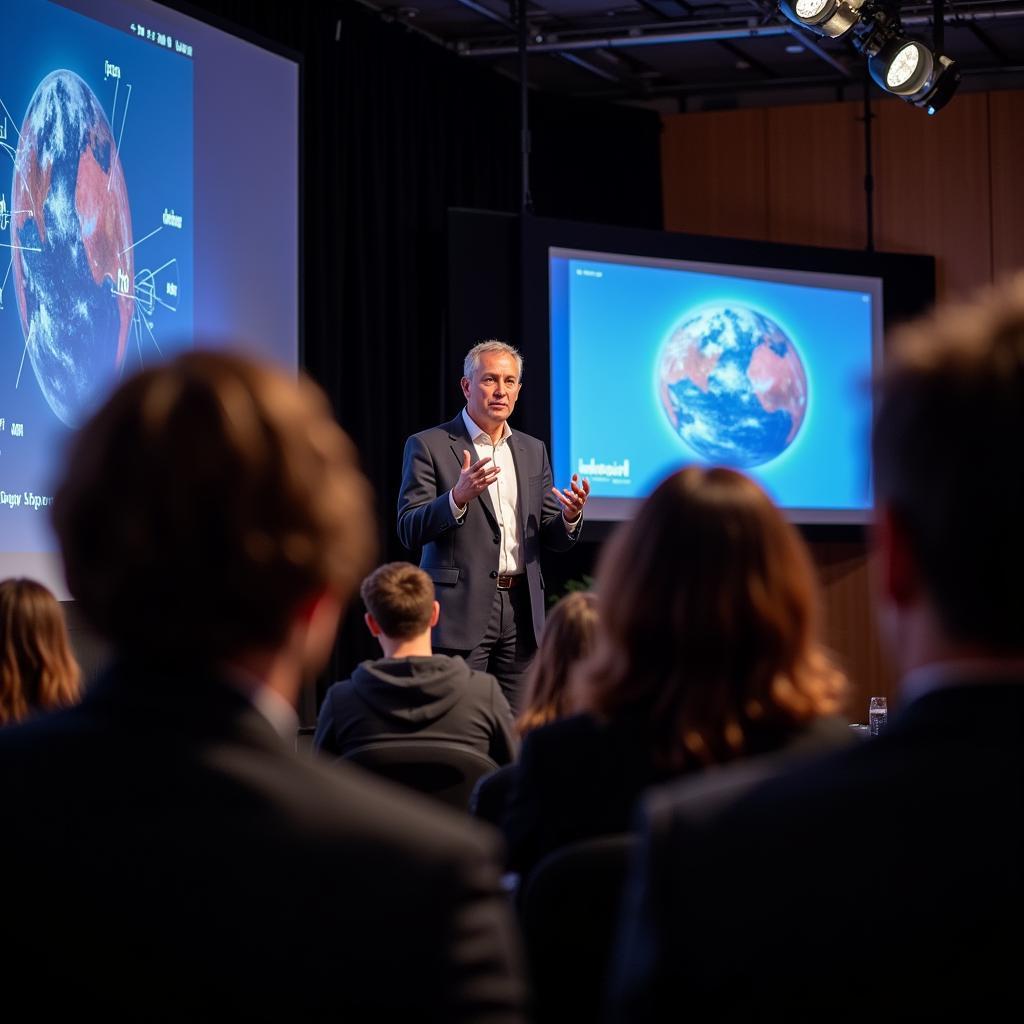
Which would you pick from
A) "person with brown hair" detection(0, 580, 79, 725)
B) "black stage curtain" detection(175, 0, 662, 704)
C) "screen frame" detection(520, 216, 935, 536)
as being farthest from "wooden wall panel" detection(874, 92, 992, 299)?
"person with brown hair" detection(0, 580, 79, 725)

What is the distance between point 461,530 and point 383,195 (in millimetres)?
2621

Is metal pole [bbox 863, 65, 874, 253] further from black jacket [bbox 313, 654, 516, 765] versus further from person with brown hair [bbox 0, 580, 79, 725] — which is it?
person with brown hair [bbox 0, 580, 79, 725]

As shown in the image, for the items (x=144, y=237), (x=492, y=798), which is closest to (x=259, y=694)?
(x=492, y=798)

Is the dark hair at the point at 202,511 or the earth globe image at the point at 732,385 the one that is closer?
the dark hair at the point at 202,511

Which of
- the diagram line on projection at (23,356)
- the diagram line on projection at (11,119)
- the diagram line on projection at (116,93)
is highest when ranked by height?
the diagram line on projection at (116,93)

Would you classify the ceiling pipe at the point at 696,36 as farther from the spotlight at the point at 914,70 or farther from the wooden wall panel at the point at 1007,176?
the spotlight at the point at 914,70

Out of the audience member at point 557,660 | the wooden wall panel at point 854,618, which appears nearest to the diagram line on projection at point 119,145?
the audience member at point 557,660

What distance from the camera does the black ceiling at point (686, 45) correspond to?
6.84 metres

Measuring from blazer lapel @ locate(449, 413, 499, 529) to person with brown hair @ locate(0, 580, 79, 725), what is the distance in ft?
8.41

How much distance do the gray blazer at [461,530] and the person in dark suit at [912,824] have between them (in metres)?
3.59

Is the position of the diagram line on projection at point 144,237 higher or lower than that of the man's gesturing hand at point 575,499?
higher

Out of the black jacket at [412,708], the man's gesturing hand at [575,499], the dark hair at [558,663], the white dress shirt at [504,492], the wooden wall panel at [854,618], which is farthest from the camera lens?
the wooden wall panel at [854,618]

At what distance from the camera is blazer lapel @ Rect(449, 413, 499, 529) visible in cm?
466

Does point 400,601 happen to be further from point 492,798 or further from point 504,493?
point 504,493
